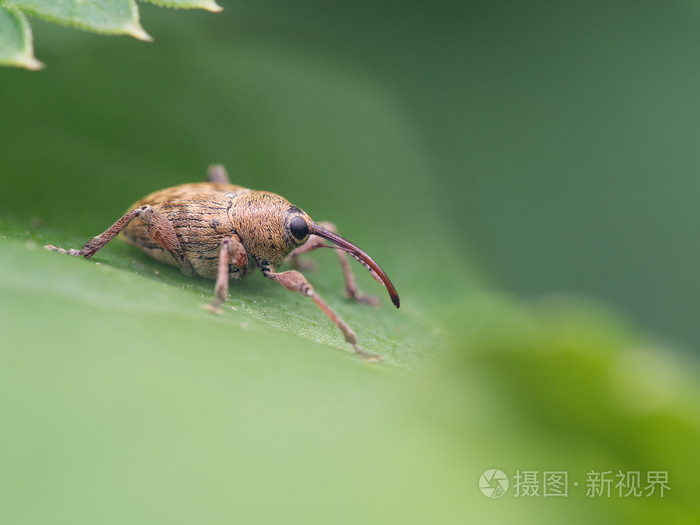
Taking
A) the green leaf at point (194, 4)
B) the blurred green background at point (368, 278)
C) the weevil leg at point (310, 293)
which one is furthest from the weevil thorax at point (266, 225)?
the green leaf at point (194, 4)

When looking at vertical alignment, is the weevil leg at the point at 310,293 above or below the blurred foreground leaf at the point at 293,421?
above

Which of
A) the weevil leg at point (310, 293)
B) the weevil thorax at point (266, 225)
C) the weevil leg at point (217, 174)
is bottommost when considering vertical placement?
the weevil leg at point (310, 293)

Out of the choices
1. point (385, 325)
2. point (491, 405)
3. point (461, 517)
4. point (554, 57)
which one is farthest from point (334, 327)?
point (554, 57)

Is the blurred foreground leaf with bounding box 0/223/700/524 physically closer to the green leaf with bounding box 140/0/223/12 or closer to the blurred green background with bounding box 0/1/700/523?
the blurred green background with bounding box 0/1/700/523

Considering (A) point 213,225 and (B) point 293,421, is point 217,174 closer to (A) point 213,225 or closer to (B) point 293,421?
(A) point 213,225

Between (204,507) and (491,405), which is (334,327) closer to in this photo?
(491,405)

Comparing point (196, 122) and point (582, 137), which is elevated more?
point (582, 137)

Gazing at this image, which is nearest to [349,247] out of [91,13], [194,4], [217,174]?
[217,174]

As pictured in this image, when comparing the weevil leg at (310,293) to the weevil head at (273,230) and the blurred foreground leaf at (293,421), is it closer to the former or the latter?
the weevil head at (273,230)
